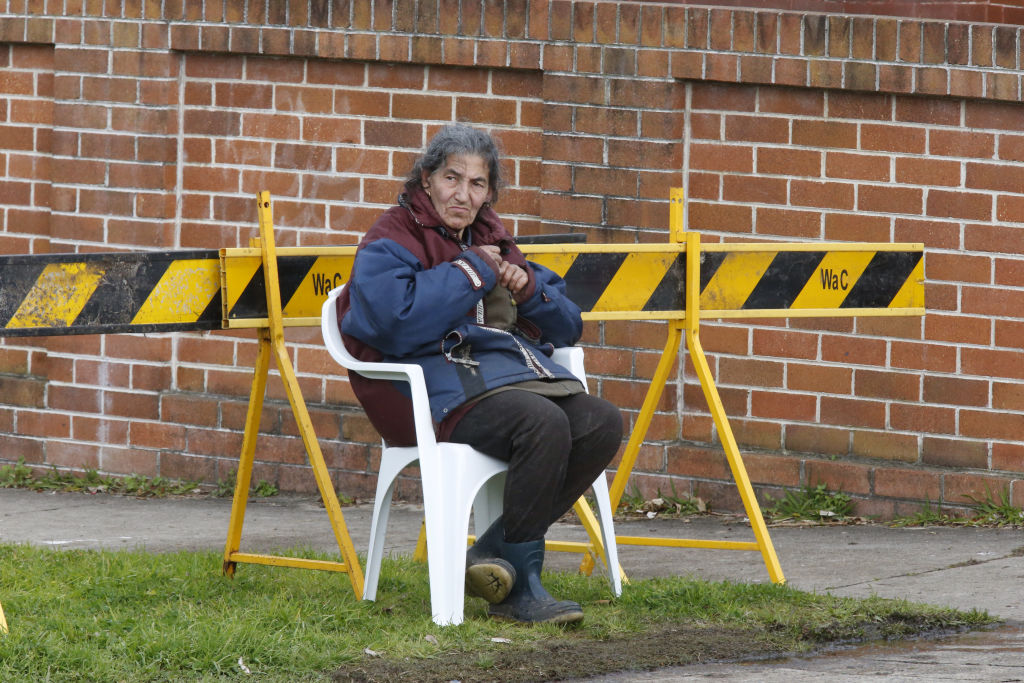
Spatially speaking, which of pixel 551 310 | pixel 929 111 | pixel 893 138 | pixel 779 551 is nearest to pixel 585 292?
pixel 551 310

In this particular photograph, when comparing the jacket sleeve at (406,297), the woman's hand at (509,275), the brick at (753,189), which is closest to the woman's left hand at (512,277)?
the woman's hand at (509,275)

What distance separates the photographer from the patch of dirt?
4.13m

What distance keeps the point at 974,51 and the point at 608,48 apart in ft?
4.82

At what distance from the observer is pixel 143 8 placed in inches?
283

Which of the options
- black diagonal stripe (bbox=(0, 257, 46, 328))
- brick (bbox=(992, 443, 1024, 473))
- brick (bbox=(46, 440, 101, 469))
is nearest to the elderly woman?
black diagonal stripe (bbox=(0, 257, 46, 328))

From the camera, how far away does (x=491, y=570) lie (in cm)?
456

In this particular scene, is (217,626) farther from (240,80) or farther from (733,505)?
(240,80)

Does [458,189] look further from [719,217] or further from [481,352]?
[719,217]

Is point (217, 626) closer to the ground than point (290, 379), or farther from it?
closer to the ground

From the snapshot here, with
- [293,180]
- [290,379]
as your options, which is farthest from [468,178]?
[293,180]

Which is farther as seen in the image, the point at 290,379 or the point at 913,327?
the point at 913,327

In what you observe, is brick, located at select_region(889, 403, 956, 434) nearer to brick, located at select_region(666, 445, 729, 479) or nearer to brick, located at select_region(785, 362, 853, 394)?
brick, located at select_region(785, 362, 853, 394)

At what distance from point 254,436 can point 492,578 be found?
1.13m

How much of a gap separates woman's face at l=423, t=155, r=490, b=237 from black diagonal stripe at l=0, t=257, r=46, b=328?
3.96ft
